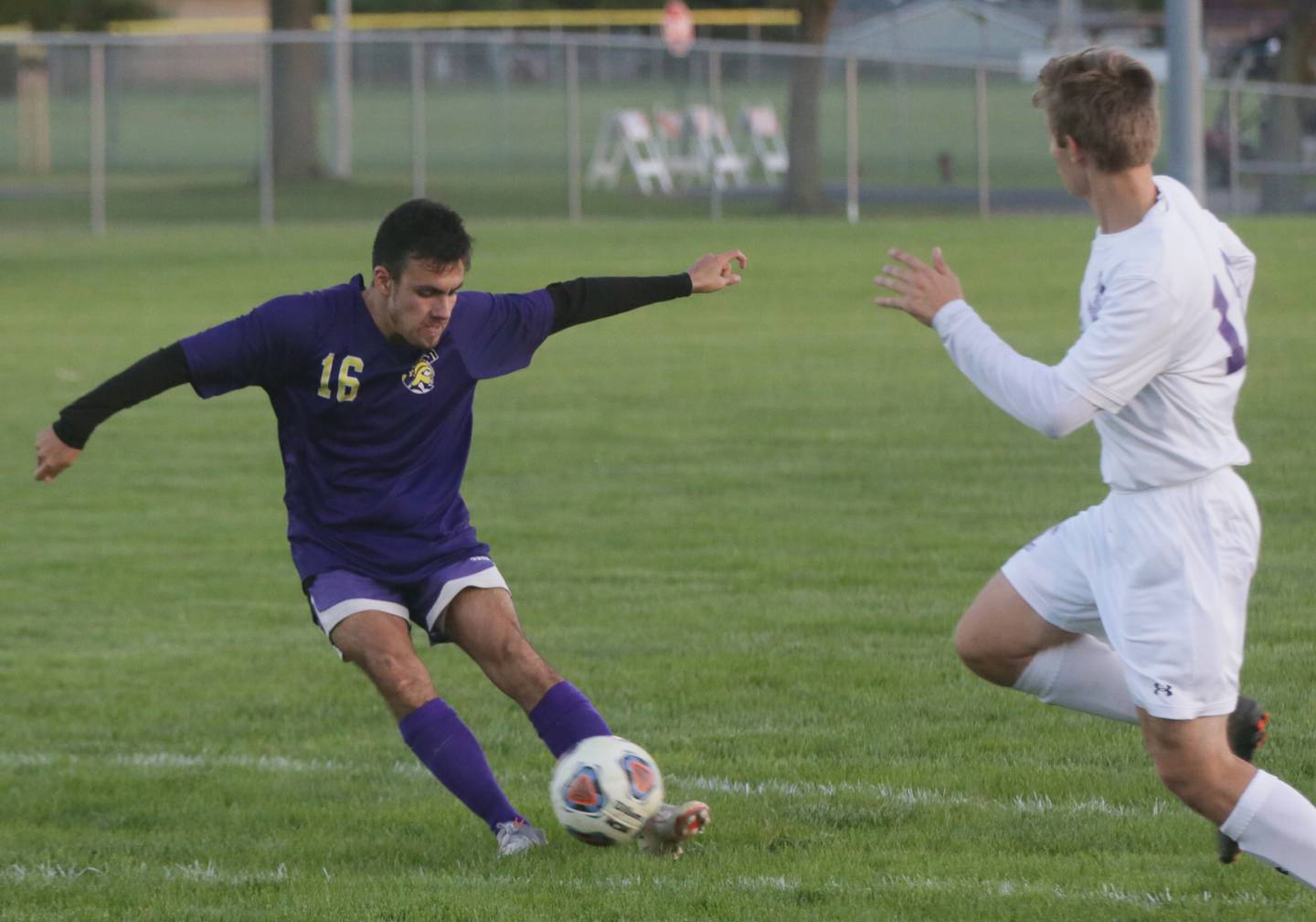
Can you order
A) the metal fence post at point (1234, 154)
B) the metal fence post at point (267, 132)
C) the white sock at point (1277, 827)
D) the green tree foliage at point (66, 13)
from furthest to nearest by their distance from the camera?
1. the green tree foliage at point (66, 13)
2. the metal fence post at point (1234, 154)
3. the metal fence post at point (267, 132)
4. the white sock at point (1277, 827)

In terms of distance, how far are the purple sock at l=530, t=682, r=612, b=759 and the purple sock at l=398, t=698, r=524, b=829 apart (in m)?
0.19

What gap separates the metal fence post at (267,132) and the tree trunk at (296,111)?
124 millimetres

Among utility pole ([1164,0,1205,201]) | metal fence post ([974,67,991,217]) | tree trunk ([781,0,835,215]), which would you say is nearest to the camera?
utility pole ([1164,0,1205,201])

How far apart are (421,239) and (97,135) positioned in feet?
79.8

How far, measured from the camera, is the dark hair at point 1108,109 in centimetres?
438

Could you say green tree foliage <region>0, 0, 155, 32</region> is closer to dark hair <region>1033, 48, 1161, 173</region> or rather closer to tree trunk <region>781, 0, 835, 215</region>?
tree trunk <region>781, 0, 835, 215</region>

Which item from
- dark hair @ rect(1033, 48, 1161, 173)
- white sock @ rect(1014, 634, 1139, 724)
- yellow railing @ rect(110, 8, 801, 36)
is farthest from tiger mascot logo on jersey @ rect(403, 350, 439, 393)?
yellow railing @ rect(110, 8, 801, 36)

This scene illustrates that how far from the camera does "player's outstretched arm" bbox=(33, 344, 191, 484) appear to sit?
5441 millimetres

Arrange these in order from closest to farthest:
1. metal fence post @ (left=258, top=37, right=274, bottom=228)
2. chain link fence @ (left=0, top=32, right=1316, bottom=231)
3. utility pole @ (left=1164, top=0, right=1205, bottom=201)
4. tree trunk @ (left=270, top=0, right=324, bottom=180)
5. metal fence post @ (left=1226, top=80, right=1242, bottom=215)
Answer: utility pole @ (left=1164, top=0, right=1205, bottom=201) → metal fence post @ (left=258, top=37, right=274, bottom=228) → metal fence post @ (left=1226, top=80, right=1242, bottom=215) → chain link fence @ (left=0, top=32, right=1316, bottom=231) → tree trunk @ (left=270, top=0, right=324, bottom=180)

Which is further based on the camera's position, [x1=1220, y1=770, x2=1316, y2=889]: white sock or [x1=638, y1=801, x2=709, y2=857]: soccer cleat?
[x1=638, y1=801, x2=709, y2=857]: soccer cleat

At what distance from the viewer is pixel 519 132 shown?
3469 cm

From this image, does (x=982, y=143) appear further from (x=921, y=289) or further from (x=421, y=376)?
(x=921, y=289)

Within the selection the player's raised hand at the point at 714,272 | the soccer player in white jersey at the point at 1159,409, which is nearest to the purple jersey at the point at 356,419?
the player's raised hand at the point at 714,272

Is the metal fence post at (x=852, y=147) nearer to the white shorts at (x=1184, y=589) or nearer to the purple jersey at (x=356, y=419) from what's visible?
the purple jersey at (x=356, y=419)
